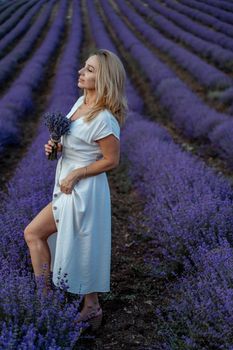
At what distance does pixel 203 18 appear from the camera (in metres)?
16.5

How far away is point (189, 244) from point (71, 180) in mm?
1113

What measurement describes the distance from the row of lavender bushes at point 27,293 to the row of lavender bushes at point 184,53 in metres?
5.51

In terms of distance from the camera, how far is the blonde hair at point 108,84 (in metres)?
2.23

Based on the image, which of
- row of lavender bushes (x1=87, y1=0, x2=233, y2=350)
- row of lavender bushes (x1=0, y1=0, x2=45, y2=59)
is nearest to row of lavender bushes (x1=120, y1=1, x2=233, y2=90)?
row of lavender bushes (x1=0, y1=0, x2=45, y2=59)

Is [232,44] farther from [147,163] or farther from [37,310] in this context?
[37,310]

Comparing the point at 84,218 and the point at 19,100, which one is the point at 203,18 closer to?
the point at 19,100

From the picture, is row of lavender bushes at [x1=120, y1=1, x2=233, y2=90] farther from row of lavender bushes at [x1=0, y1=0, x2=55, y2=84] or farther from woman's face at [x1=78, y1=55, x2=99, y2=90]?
woman's face at [x1=78, y1=55, x2=99, y2=90]

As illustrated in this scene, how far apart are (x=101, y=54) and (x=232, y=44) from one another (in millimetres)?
10867

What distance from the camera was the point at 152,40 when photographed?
1513 cm

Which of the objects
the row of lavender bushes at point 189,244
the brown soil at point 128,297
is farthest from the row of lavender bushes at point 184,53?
the brown soil at point 128,297

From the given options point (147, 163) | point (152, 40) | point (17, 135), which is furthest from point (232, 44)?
point (147, 163)

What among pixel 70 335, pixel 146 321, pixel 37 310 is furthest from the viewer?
pixel 146 321

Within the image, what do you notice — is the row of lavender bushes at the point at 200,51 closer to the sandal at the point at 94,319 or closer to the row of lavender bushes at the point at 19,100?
the row of lavender bushes at the point at 19,100

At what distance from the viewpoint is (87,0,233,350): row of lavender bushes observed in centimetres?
212
